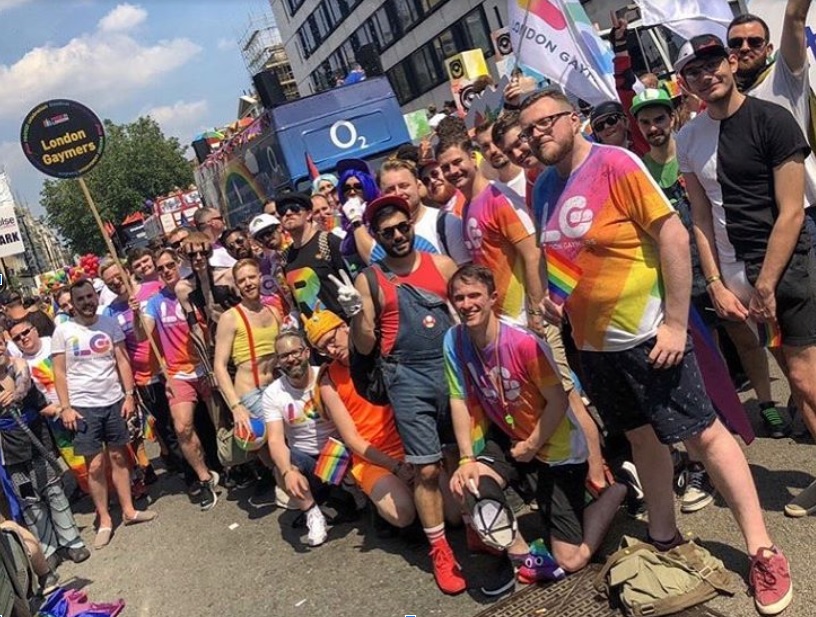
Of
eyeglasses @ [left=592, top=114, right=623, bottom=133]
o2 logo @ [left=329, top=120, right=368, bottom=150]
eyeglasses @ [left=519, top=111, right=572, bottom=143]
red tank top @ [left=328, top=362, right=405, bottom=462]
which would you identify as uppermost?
o2 logo @ [left=329, top=120, right=368, bottom=150]

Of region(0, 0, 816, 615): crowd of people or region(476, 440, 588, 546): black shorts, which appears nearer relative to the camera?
region(0, 0, 816, 615): crowd of people

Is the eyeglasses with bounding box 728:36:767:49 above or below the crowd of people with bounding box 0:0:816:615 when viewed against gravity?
above

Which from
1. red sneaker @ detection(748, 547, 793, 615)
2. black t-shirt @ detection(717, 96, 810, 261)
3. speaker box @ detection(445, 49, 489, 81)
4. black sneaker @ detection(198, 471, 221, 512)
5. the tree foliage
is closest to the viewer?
red sneaker @ detection(748, 547, 793, 615)

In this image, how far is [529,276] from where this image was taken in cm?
385

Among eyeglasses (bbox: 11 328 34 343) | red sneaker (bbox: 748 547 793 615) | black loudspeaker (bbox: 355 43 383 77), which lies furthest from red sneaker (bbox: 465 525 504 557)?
black loudspeaker (bbox: 355 43 383 77)

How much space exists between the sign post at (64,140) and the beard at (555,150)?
4707 millimetres

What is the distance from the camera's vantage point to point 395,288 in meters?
3.84

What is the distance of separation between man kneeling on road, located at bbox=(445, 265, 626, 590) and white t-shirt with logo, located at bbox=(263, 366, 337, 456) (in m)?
1.43

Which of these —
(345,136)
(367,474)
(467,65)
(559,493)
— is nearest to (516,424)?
(559,493)

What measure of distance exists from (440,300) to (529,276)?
45cm

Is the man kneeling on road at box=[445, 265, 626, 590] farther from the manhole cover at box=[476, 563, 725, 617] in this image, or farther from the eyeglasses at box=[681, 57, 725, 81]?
the eyeglasses at box=[681, 57, 725, 81]

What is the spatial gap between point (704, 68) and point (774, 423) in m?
2.09

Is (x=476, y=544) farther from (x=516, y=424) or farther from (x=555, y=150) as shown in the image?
(x=555, y=150)

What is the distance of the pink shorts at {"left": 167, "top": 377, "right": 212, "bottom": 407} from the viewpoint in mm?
6191
